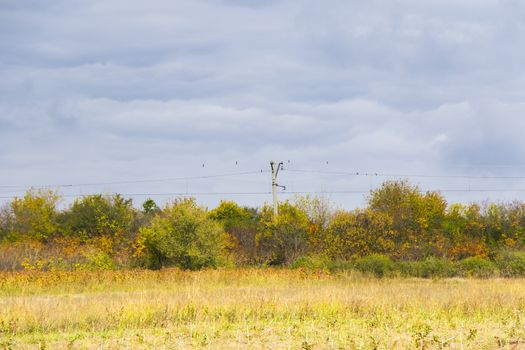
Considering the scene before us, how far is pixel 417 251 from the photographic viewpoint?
42406mm

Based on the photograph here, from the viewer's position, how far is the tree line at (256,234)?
37.8m

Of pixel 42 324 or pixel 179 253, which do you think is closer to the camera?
pixel 42 324

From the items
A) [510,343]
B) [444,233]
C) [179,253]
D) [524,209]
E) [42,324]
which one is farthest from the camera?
[524,209]

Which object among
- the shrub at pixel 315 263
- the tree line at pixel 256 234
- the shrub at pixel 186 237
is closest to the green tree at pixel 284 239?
the tree line at pixel 256 234

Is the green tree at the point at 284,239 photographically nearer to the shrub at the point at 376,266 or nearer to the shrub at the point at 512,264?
the shrub at the point at 376,266

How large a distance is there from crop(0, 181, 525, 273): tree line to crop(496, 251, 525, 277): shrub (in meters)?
0.23

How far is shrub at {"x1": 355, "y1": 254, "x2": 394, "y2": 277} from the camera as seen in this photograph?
A: 34419mm

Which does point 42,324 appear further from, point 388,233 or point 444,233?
point 444,233

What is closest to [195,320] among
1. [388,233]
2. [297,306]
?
[297,306]

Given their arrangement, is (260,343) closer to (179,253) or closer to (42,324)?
(42,324)

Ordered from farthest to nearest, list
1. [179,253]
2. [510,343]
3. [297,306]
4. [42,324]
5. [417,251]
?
1. [417,251]
2. [179,253]
3. [297,306]
4. [42,324]
5. [510,343]

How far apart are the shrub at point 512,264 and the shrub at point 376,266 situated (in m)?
6.37

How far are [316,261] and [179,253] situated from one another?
320 inches

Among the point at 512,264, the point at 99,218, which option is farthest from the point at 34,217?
the point at 512,264
